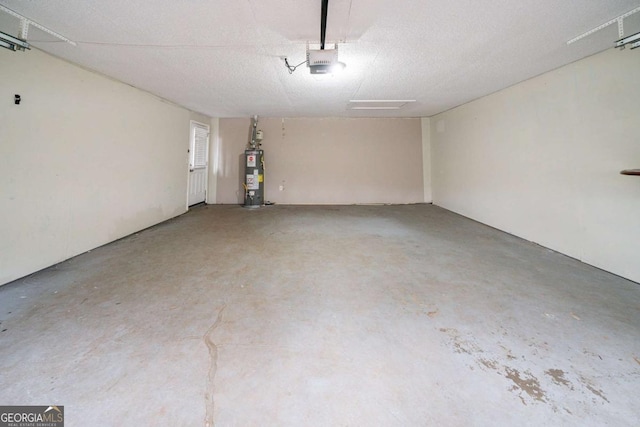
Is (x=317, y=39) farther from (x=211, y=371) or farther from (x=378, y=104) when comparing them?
(x=378, y=104)

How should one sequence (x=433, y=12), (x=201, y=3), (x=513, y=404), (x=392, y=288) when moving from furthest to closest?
1. (x=392, y=288)
2. (x=433, y=12)
3. (x=201, y=3)
4. (x=513, y=404)

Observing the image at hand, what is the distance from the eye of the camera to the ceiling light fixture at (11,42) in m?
1.87

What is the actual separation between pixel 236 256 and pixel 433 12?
9.92 ft

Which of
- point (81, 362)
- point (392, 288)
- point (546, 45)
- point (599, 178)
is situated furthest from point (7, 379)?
point (599, 178)

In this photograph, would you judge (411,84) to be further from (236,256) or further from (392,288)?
(236,256)

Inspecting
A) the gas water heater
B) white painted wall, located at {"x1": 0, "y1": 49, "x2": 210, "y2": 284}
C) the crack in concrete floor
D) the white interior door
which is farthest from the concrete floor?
the gas water heater

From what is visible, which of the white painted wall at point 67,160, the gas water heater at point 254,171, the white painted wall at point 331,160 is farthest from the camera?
the white painted wall at point 331,160

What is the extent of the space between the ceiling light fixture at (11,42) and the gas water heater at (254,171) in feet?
13.8

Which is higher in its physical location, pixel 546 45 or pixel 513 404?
pixel 546 45

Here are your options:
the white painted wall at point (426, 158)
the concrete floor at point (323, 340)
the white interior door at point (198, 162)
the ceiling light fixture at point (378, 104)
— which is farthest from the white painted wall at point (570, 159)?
the white interior door at point (198, 162)

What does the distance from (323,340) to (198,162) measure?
5757mm

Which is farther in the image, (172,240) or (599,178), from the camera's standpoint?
(172,240)

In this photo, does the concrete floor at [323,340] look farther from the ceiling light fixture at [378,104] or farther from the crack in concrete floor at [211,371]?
the ceiling light fixture at [378,104]

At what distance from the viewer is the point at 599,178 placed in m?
2.74
